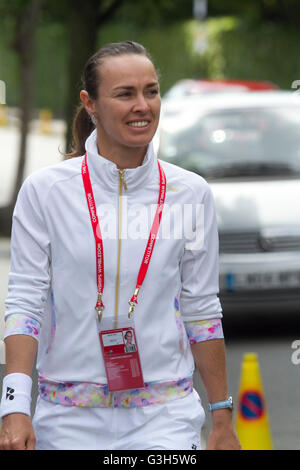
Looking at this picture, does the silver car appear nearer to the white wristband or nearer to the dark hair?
the dark hair

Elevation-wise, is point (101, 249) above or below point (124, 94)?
below

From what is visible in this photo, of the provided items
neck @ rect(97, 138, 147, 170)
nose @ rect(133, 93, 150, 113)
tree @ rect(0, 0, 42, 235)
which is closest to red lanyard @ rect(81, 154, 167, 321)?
neck @ rect(97, 138, 147, 170)

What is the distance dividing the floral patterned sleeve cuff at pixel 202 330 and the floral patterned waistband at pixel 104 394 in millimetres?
154

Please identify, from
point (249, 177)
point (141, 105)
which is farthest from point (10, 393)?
point (249, 177)

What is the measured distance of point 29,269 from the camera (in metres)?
3.44

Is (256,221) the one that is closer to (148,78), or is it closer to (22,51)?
(148,78)

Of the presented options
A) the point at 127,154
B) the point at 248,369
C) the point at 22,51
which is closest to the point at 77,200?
the point at 127,154

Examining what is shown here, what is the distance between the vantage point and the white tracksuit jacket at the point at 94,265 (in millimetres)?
3385

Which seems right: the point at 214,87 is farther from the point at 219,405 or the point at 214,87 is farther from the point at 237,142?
the point at 219,405

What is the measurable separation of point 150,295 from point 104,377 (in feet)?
0.81

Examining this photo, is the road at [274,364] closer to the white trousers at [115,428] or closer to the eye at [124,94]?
the white trousers at [115,428]

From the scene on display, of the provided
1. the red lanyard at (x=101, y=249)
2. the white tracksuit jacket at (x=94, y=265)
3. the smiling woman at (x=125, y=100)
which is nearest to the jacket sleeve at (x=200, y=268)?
the white tracksuit jacket at (x=94, y=265)

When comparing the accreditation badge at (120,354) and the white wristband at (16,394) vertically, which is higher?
the accreditation badge at (120,354)

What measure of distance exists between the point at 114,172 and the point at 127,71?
277 mm
